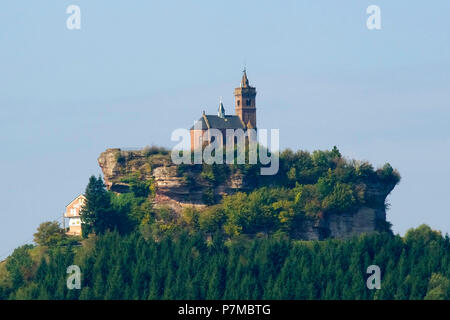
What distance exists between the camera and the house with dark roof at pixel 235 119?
17638 cm

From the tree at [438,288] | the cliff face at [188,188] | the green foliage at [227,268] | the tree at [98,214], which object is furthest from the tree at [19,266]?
the tree at [438,288]

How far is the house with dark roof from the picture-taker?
579 ft

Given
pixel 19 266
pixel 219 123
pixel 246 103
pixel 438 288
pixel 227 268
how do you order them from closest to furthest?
pixel 438 288, pixel 227 268, pixel 19 266, pixel 219 123, pixel 246 103

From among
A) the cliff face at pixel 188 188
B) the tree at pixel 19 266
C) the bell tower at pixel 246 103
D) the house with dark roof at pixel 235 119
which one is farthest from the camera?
the bell tower at pixel 246 103

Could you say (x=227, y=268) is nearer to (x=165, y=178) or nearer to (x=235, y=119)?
(x=165, y=178)

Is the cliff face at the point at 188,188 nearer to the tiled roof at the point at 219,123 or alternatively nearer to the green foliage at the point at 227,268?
the green foliage at the point at 227,268

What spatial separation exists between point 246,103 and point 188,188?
590 inches

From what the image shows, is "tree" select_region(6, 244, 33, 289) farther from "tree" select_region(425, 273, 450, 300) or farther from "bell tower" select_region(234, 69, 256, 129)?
"tree" select_region(425, 273, 450, 300)

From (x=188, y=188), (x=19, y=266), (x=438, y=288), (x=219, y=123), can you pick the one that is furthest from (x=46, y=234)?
(x=438, y=288)

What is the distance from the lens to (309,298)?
161625 mm

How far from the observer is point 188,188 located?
170125 millimetres

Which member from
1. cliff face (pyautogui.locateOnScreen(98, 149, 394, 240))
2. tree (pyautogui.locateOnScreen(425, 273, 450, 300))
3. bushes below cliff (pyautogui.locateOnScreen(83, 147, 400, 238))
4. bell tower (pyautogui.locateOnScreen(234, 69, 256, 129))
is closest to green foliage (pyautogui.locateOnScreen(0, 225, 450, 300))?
tree (pyautogui.locateOnScreen(425, 273, 450, 300))

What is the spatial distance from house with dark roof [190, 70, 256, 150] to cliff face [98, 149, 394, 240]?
4.45m
